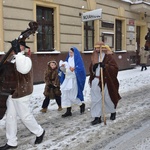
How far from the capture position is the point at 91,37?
14680mm

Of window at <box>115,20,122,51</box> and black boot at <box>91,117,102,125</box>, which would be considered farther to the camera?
window at <box>115,20,122,51</box>

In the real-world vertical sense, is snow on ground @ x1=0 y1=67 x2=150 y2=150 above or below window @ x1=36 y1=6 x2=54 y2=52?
below

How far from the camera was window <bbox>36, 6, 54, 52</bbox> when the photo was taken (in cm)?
1148

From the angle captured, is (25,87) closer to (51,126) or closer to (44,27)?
(51,126)

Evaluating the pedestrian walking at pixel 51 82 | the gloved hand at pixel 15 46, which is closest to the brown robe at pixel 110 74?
the pedestrian walking at pixel 51 82

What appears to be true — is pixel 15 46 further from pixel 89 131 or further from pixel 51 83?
pixel 51 83

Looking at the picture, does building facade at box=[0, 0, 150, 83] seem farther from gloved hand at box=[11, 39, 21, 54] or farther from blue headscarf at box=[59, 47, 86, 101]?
gloved hand at box=[11, 39, 21, 54]

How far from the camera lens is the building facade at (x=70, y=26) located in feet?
33.5

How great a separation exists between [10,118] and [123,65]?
13.9m

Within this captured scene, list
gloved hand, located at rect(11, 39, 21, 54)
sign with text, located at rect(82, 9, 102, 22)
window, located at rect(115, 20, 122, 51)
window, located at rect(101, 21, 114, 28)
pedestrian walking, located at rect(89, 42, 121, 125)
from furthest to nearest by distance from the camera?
window, located at rect(115, 20, 122, 51)
window, located at rect(101, 21, 114, 28)
sign with text, located at rect(82, 9, 102, 22)
pedestrian walking, located at rect(89, 42, 121, 125)
gloved hand, located at rect(11, 39, 21, 54)

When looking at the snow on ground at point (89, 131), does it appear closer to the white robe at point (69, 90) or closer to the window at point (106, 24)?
the white robe at point (69, 90)

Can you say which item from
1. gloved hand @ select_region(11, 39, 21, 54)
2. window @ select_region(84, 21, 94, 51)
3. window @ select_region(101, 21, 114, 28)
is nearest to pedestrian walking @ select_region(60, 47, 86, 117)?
gloved hand @ select_region(11, 39, 21, 54)

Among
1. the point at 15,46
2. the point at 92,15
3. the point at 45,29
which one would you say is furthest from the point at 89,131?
the point at 92,15

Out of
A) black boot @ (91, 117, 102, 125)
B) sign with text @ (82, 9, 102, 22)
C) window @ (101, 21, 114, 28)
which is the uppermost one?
sign with text @ (82, 9, 102, 22)
